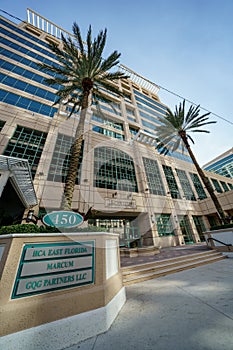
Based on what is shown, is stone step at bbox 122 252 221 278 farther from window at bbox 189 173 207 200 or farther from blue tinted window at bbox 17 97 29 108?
blue tinted window at bbox 17 97 29 108

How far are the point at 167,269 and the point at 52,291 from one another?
19.4 ft

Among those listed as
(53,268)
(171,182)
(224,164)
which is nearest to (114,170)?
(171,182)

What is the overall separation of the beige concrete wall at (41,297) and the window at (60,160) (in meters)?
11.7

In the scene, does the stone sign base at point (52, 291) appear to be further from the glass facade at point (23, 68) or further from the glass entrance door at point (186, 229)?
the glass facade at point (23, 68)

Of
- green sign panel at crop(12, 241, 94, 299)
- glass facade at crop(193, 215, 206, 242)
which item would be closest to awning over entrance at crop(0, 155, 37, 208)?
green sign panel at crop(12, 241, 94, 299)

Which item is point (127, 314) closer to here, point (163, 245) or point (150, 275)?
point (150, 275)

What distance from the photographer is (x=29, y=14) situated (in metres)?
27.6

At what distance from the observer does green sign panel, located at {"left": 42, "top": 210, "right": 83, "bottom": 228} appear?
3.50m

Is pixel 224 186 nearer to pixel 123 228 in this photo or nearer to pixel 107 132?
pixel 123 228

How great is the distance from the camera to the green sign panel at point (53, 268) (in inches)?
95.1

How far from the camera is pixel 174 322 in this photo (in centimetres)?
258

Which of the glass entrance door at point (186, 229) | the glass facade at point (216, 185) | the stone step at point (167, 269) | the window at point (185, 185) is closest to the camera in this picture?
the stone step at point (167, 269)

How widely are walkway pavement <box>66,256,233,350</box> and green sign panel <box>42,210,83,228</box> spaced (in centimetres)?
215

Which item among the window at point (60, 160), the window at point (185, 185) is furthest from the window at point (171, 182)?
the window at point (60, 160)
